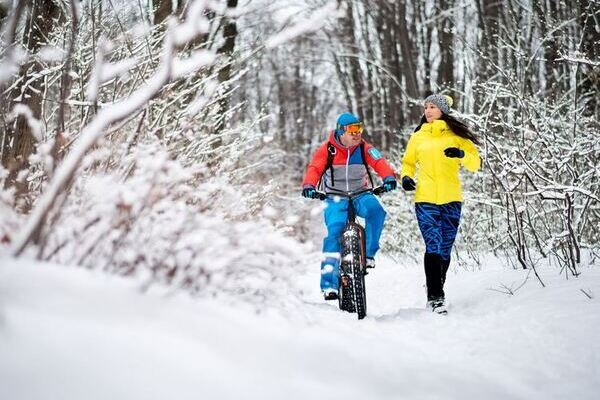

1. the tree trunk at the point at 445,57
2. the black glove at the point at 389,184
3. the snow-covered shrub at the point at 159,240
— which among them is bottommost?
the snow-covered shrub at the point at 159,240

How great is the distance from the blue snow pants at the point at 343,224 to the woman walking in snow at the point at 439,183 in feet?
1.10

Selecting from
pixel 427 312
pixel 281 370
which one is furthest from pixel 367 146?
pixel 281 370

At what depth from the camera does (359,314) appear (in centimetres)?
392

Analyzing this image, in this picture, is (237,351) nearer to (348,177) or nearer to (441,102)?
(348,177)

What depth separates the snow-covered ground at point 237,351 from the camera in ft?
4.42

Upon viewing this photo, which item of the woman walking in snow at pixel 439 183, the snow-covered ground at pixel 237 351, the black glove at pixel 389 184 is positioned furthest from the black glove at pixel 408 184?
the snow-covered ground at pixel 237 351

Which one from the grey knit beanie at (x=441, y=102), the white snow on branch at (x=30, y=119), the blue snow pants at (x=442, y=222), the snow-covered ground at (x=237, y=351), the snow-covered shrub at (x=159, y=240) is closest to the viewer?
the snow-covered ground at (x=237, y=351)

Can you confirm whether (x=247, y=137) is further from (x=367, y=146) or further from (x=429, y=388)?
(x=429, y=388)

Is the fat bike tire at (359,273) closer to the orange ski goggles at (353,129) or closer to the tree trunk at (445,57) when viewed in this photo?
the orange ski goggles at (353,129)

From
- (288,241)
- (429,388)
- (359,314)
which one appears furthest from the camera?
(359,314)

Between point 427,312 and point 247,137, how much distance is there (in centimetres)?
353

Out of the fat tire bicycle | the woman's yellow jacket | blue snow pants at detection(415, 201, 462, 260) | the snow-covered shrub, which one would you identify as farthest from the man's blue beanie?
the snow-covered shrub

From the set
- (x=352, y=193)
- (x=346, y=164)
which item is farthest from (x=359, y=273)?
(x=346, y=164)

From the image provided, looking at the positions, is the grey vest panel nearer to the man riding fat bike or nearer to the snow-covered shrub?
the man riding fat bike
